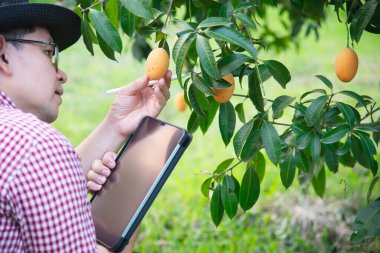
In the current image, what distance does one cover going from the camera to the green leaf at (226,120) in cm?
160

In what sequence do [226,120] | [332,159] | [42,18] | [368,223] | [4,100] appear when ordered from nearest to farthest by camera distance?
[4,100] < [42,18] < [368,223] < [226,120] < [332,159]

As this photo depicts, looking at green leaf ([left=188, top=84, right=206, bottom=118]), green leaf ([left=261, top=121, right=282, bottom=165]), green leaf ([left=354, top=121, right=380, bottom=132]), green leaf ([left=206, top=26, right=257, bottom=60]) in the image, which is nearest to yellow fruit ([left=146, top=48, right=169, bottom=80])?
green leaf ([left=188, top=84, right=206, bottom=118])

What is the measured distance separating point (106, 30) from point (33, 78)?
0.72 feet

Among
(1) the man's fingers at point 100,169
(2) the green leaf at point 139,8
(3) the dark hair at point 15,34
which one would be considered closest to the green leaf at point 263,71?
(2) the green leaf at point 139,8

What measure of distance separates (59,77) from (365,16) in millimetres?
698

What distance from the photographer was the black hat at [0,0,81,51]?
1211 millimetres

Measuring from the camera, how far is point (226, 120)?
160cm

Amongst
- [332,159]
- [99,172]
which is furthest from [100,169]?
[332,159]

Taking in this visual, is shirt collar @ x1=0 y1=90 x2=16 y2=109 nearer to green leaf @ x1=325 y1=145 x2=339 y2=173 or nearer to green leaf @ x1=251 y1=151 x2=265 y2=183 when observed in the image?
green leaf @ x1=251 y1=151 x2=265 y2=183

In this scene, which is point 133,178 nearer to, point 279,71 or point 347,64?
point 279,71

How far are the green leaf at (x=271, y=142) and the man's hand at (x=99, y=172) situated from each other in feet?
1.28

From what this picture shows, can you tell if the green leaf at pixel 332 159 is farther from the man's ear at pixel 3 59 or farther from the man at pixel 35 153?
the man's ear at pixel 3 59

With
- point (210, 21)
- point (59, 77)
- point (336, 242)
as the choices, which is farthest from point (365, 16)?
point (336, 242)

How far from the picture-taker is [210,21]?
1254 millimetres
